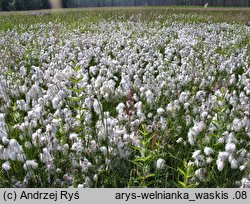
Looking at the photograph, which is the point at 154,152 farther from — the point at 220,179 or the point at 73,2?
the point at 73,2

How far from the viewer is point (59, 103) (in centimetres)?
477

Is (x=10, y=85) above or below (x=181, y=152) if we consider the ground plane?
above

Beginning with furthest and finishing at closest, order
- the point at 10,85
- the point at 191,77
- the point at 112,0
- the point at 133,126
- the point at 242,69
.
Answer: the point at 112,0 → the point at 242,69 → the point at 191,77 → the point at 10,85 → the point at 133,126

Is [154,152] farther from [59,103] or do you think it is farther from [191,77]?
[191,77]

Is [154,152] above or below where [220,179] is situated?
above

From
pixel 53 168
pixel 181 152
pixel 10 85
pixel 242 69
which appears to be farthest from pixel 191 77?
pixel 53 168

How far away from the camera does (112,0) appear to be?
58031 mm

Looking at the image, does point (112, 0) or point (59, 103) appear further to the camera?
point (112, 0)
